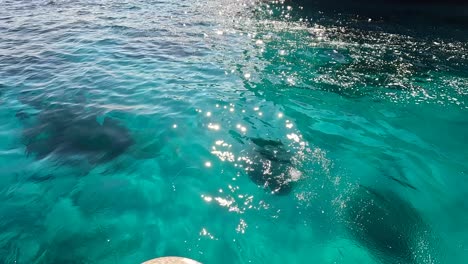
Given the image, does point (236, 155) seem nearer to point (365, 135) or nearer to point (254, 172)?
point (254, 172)

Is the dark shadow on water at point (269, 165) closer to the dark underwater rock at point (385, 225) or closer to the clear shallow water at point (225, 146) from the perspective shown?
the clear shallow water at point (225, 146)

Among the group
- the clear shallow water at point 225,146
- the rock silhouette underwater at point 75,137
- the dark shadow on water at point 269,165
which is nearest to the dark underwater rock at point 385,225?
the clear shallow water at point 225,146

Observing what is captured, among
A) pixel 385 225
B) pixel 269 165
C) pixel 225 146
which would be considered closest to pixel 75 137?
pixel 225 146

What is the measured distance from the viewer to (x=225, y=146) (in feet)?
22.7

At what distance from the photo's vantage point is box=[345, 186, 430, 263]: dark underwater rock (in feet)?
15.3

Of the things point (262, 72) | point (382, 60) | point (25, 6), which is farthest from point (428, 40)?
point (25, 6)

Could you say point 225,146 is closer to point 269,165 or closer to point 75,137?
point 269,165

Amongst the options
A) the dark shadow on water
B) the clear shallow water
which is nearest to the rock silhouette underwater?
the clear shallow water

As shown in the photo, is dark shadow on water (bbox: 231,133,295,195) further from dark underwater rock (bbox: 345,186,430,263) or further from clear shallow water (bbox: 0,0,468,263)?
dark underwater rock (bbox: 345,186,430,263)

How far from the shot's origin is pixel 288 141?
704cm

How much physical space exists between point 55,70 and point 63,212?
7231mm

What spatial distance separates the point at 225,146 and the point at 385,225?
11.9 feet

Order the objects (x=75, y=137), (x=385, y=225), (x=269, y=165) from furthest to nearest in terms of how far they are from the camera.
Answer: (x=75, y=137) < (x=269, y=165) < (x=385, y=225)

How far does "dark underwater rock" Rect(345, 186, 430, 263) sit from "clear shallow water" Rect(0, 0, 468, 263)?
4 cm
